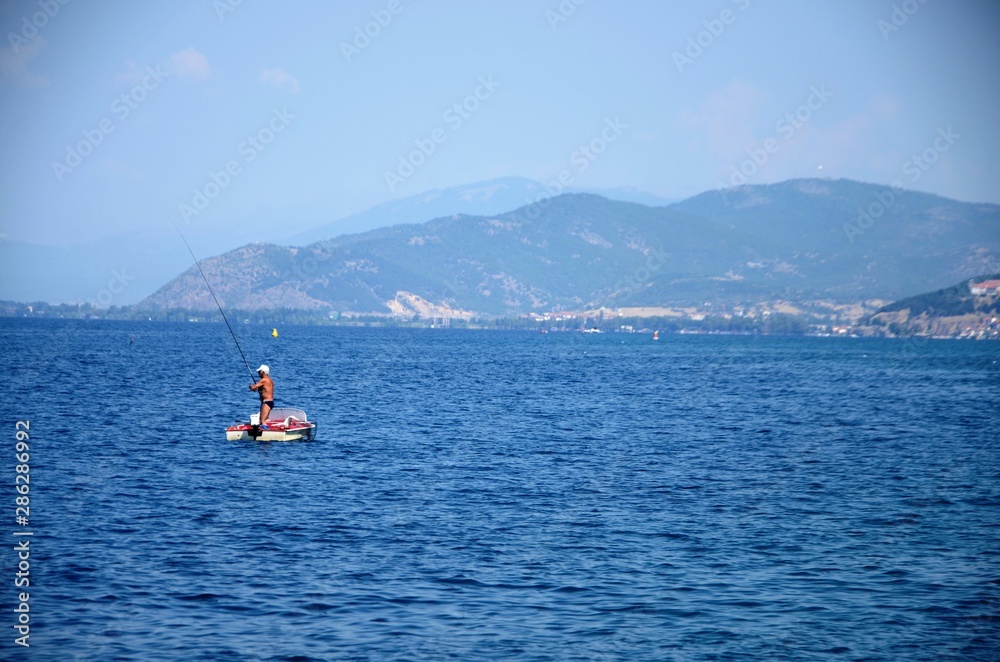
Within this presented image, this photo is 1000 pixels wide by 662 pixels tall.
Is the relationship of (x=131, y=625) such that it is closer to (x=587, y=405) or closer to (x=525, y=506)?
(x=525, y=506)

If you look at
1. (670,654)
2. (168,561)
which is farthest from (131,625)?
(670,654)

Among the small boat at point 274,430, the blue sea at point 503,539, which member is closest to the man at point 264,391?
the small boat at point 274,430

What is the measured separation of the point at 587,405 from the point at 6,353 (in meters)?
86.1

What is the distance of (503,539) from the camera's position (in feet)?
90.5

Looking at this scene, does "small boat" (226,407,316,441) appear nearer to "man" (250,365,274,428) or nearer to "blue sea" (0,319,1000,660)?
"man" (250,365,274,428)

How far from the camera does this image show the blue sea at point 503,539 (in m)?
20.1

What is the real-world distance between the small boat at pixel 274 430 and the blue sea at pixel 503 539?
61 centimetres

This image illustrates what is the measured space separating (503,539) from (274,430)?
21.2 meters

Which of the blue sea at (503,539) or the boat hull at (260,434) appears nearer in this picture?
the blue sea at (503,539)

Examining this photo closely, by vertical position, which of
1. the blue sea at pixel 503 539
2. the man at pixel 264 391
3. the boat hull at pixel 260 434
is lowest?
the blue sea at pixel 503 539

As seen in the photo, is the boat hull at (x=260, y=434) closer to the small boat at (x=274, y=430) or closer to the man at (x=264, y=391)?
the small boat at (x=274, y=430)

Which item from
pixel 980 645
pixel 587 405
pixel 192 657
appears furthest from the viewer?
pixel 587 405

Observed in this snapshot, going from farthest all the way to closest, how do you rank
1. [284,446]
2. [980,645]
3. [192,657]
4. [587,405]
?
[587,405] → [284,446] → [980,645] → [192,657]

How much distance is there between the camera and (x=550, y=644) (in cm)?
1961
